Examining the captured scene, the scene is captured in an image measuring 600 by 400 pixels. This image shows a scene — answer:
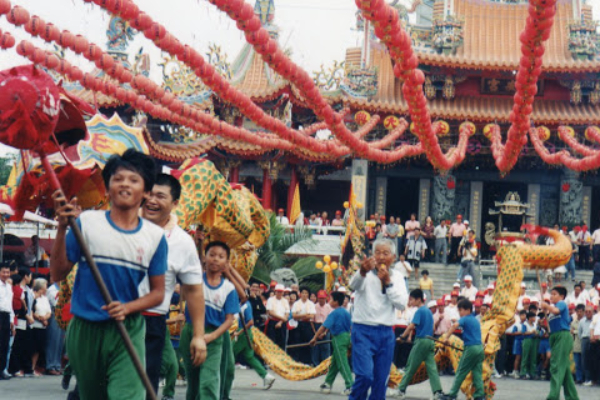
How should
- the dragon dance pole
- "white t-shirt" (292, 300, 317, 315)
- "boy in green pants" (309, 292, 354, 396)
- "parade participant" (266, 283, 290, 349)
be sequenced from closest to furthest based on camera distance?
the dragon dance pole → "boy in green pants" (309, 292, 354, 396) → "parade participant" (266, 283, 290, 349) → "white t-shirt" (292, 300, 317, 315)

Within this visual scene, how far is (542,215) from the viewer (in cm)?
3238

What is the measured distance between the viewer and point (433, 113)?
102ft

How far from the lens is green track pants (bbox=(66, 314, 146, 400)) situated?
5.30 m

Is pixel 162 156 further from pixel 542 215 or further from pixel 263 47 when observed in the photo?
pixel 263 47

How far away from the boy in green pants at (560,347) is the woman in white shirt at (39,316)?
22.4ft

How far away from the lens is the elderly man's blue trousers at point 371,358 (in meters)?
9.48

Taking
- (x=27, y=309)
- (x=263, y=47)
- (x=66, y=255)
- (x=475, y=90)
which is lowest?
(x=27, y=309)

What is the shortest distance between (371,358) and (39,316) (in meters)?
6.62

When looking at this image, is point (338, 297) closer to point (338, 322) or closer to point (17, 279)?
point (338, 322)

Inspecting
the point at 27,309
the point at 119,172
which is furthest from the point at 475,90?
the point at 119,172

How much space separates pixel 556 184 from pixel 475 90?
12.6 feet

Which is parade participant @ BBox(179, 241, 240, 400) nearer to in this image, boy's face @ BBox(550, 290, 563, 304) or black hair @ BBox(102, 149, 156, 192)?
black hair @ BBox(102, 149, 156, 192)

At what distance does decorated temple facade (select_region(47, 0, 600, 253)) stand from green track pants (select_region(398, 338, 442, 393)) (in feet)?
55.6

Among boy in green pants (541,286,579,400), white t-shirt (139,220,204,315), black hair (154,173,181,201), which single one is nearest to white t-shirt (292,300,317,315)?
boy in green pants (541,286,579,400)
